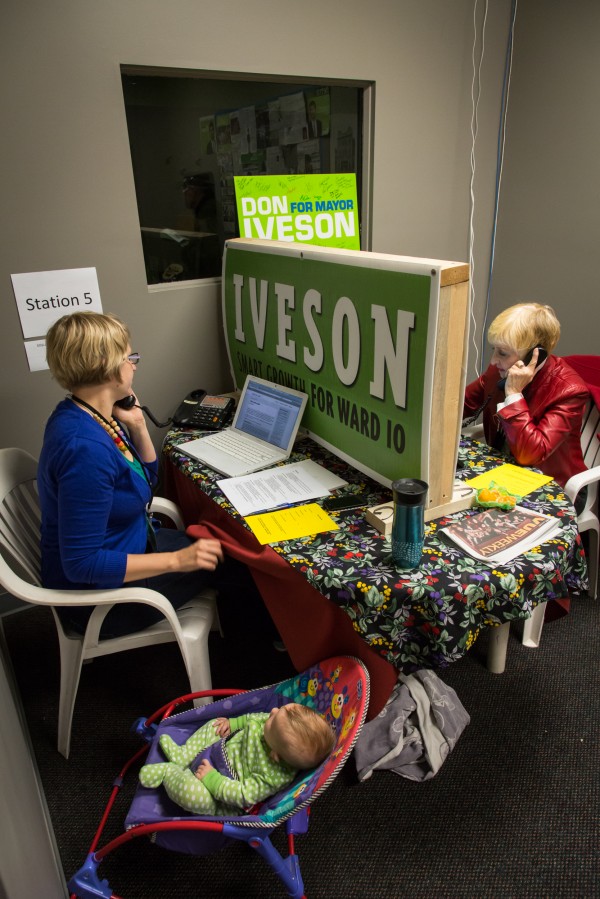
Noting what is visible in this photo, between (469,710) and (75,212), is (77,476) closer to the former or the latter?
(75,212)

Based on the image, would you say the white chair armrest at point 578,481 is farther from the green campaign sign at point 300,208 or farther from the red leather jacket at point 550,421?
the green campaign sign at point 300,208

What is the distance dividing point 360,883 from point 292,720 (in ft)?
1.55

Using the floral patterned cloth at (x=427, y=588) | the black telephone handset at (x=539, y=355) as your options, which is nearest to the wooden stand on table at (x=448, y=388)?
the floral patterned cloth at (x=427, y=588)

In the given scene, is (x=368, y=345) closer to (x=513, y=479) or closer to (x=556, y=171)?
(x=513, y=479)

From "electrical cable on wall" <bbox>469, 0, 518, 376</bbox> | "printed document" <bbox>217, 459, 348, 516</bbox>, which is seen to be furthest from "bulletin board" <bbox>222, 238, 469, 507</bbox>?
"electrical cable on wall" <bbox>469, 0, 518, 376</bbox>

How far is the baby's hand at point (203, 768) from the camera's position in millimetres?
1362

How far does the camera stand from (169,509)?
1.99 meters

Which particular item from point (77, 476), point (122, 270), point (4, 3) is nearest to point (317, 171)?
point (122, 270)

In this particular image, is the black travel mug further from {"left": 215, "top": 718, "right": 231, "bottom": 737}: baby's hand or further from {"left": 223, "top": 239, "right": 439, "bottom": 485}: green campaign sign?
{"left": 215, "top": 718, "right": 231, "bottom": 737}: baby's hand

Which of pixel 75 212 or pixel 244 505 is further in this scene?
pixel 75 212

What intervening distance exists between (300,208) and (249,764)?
205cm

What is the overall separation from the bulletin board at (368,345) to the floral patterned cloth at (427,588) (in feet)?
0.78

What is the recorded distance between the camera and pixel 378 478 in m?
1.65

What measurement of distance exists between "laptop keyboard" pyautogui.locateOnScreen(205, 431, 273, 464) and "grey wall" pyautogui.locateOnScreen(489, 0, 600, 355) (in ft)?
6.54
